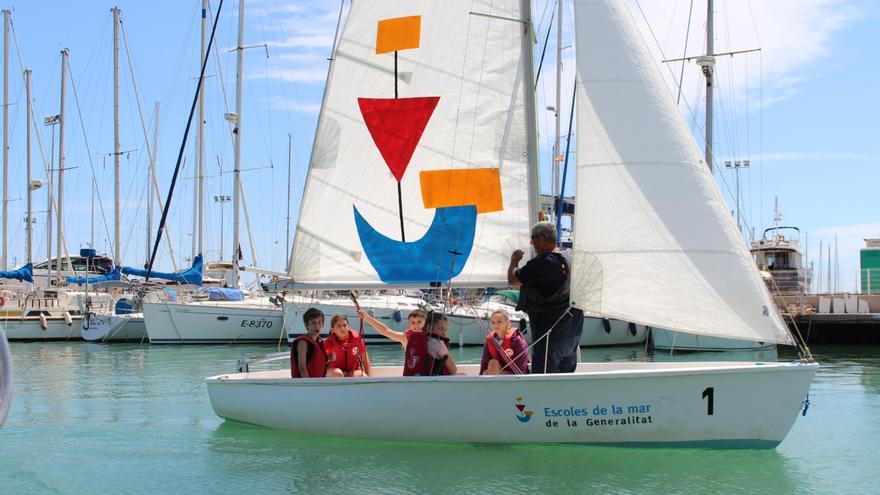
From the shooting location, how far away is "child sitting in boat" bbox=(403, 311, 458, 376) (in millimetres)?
9383

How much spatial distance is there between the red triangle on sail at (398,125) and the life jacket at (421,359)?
1.88 meters

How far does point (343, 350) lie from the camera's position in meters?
10.3

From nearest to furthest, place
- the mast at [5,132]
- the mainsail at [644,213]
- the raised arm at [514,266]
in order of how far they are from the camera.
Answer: the mainsail at [644,213], the raised arm at [514,266], the mast at [5,132]

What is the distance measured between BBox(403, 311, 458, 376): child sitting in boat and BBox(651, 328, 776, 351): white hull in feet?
45.6

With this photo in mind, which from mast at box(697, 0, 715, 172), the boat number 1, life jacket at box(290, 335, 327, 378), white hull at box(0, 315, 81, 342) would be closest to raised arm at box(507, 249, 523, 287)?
the boat number 1

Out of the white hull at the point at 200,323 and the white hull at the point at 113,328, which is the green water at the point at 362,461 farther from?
the white hull at the point at 113,328

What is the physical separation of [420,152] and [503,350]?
2.46 meters

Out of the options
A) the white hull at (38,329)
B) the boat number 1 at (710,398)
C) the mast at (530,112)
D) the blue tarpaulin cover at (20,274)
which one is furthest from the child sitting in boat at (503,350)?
the blue tarpaulin cover at (20,274)

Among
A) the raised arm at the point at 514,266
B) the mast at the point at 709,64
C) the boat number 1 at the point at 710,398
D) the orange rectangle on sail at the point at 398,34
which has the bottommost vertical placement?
the boat number 1 at the point at 710,398

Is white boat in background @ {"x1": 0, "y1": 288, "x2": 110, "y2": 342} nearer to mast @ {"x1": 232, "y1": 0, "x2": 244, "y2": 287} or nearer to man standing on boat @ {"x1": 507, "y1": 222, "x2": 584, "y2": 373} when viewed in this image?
mast @ {"x1": 232, "y1": 0, "x2": 244, "y2": 287}

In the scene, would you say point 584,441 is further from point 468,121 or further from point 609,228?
point 468,121

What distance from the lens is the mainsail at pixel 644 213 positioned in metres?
8.40

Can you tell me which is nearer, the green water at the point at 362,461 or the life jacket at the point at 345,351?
the green water at the point at 362,461

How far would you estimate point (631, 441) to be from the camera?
8.68 meters
